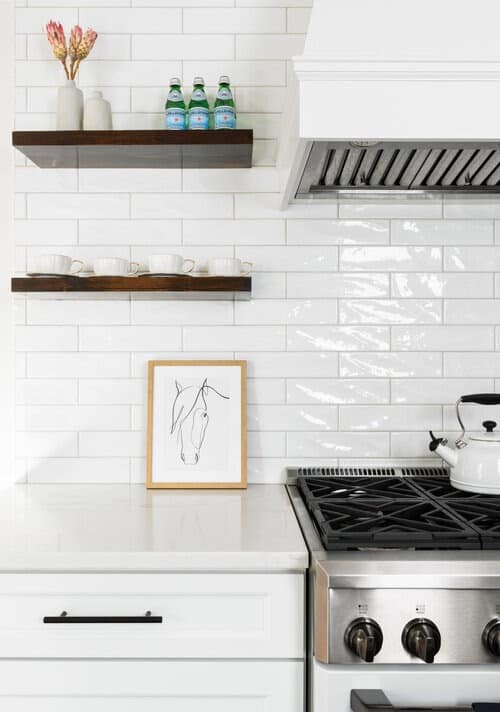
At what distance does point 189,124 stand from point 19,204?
592 mm

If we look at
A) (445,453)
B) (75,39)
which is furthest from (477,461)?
(75,39)

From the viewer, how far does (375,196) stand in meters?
1.87

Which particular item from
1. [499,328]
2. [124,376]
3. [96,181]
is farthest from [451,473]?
[96,181]

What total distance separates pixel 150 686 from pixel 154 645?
9 centimetres

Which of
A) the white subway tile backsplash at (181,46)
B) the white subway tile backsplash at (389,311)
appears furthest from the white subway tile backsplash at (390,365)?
the white subway tile backsplash at (181,46)

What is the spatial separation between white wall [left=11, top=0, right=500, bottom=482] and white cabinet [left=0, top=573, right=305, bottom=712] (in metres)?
0.67

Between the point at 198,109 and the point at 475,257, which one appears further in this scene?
the point at 475,257

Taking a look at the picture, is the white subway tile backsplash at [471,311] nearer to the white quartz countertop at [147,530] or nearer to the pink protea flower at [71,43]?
the white quartz countertop at [147,530]

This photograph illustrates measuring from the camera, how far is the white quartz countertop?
49.4 inches

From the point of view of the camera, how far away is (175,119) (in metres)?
1.78

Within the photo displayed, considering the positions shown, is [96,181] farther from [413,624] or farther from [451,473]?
[413,624]

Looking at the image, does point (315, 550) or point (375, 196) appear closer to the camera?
point (315, 550)

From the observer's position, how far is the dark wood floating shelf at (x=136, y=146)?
5.58 feet

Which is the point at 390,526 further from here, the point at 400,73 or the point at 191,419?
the point at 400,73
